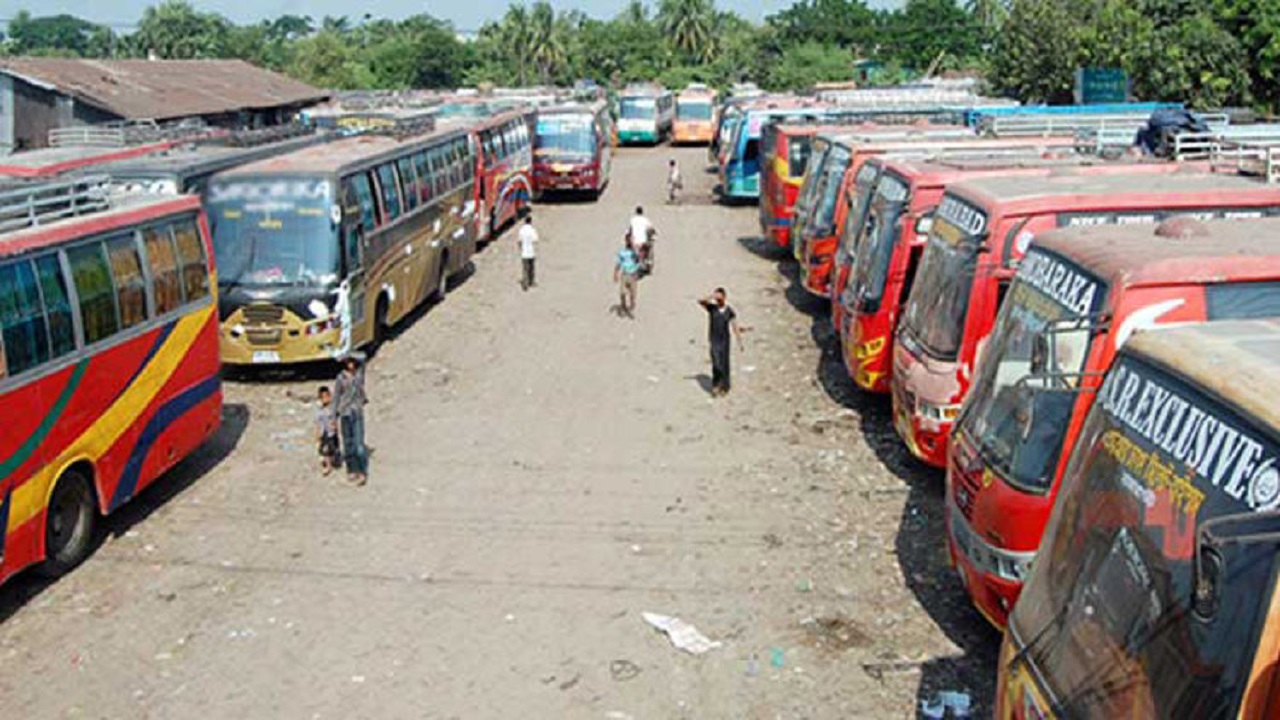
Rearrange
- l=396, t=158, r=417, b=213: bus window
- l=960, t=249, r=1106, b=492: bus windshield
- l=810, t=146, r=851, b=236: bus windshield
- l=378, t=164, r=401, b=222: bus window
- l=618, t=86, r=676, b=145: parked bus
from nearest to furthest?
l=960, t=249, r=1106, b=492: bus windshield, l=810, t=146, r=851, b=236: bus windshield, l=378, t=164, r=401, b=222: bus window, l=396, t=158, r=417, b=213: bus window, l=618, t=86, r=676, b=145: parked bus

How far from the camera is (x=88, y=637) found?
8.66 meters

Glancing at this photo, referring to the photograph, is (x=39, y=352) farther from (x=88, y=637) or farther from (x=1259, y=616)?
(x=1259, y=616)

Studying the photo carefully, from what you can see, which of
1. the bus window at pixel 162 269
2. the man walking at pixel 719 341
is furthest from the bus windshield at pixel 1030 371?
the bus window at pixel 162 269

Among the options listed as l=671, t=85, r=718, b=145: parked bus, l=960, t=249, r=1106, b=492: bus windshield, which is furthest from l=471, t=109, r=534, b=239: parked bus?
l=671, t=85, r=718, b=145: parked bus

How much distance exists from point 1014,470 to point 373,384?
1039 centimetres

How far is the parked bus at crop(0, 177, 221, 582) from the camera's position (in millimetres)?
8984

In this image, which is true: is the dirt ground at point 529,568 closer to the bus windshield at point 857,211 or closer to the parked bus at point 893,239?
the parked bus at point 893,239

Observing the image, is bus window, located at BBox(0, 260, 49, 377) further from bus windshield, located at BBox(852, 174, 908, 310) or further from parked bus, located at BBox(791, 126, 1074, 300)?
parked bus, located at BBox(791, 126, 1074, 300)

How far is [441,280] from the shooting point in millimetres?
21875

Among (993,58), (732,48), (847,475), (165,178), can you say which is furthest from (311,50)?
(847,475)

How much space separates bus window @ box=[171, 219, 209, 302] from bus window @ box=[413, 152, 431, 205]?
8.22 m

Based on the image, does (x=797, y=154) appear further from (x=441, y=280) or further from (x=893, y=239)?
(x=893, y=239)

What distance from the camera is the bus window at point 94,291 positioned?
32.6 ft

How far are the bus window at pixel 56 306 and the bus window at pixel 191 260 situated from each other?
2167mm
